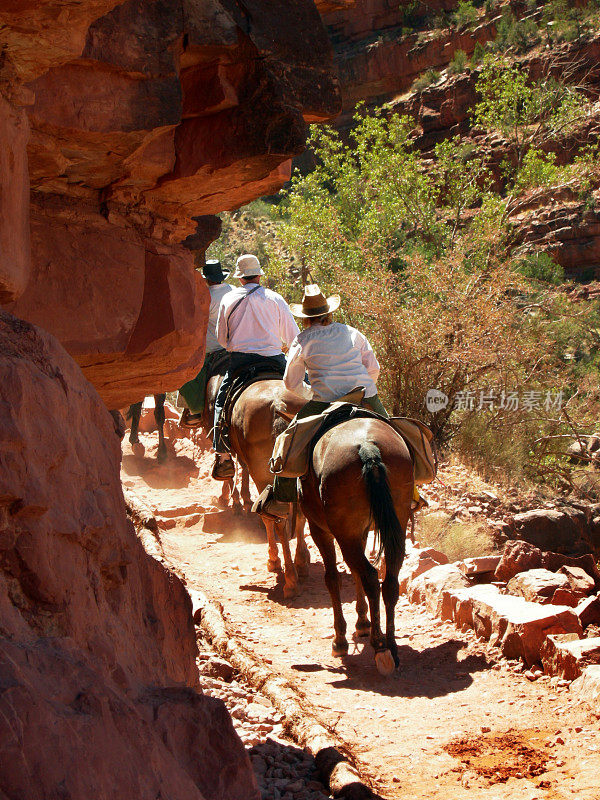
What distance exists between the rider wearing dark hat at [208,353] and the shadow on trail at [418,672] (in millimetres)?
4217

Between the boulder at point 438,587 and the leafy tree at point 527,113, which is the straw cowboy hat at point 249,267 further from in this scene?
the leafy tree at point 527,113

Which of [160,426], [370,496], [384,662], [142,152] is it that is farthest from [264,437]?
[160,426]

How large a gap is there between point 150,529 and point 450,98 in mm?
42043

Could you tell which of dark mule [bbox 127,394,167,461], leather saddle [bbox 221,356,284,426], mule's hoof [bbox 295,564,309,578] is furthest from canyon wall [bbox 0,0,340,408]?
dark mule [bbox 127,394,167,461]

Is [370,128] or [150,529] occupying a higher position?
[370,128]

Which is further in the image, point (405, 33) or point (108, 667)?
point (405, 33)

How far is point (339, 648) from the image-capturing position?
5957 millimetres

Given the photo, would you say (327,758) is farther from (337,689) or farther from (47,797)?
(47,797)

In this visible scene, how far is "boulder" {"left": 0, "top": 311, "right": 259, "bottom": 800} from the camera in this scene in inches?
68.2

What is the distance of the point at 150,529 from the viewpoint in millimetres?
7590

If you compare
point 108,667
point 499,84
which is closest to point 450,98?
point 499,84

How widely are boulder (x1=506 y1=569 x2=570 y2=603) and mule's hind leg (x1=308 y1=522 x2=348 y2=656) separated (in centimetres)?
134

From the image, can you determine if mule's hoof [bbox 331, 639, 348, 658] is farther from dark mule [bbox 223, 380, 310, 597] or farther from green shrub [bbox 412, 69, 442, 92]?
green shrub [bbox 412, 69, 442, 92]

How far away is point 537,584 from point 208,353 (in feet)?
15.7
